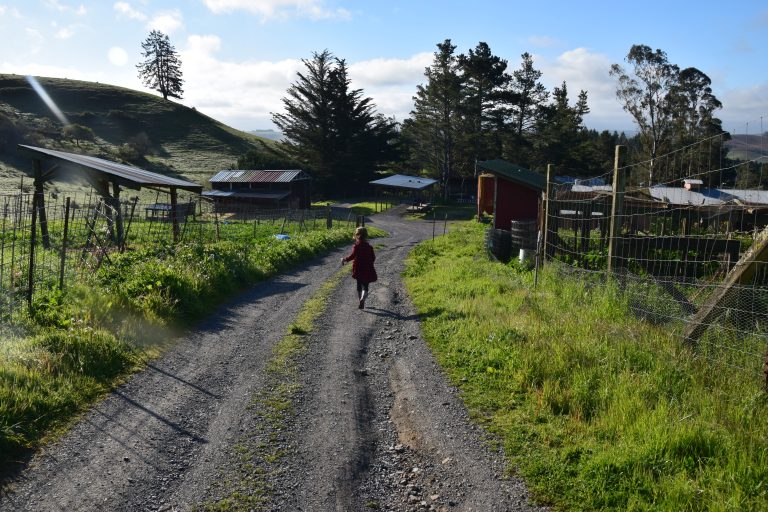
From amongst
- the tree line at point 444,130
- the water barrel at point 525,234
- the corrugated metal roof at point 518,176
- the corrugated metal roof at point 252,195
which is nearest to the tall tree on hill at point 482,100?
the tree line at point 444,130

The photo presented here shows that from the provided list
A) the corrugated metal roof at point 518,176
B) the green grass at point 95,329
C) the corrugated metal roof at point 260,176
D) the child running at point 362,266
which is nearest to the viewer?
the green grass at point 95,329

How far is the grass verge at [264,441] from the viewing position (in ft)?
15.0

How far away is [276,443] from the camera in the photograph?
551 cm

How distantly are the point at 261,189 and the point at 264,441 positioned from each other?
50380mm

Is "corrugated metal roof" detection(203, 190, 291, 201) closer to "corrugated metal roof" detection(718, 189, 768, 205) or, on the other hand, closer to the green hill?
the green hill

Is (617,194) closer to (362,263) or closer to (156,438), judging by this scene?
(362,263)

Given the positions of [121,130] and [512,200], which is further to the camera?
[121,130]

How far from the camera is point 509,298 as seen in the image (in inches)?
424

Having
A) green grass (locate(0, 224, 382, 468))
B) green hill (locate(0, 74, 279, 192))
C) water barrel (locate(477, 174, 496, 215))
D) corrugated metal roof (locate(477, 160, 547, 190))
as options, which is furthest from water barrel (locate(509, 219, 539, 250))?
green hill (locate(0, 74, 279, 192))

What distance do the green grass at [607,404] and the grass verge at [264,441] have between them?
212 cm

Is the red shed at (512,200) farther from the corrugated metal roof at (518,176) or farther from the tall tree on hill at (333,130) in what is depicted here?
the tall tree on hill at (333,130)

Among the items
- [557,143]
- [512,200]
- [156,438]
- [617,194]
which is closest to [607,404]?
[156,438]

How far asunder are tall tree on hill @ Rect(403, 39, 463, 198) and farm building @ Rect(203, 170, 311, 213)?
16602mm

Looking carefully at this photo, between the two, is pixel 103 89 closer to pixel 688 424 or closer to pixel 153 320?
pixel 153 320
